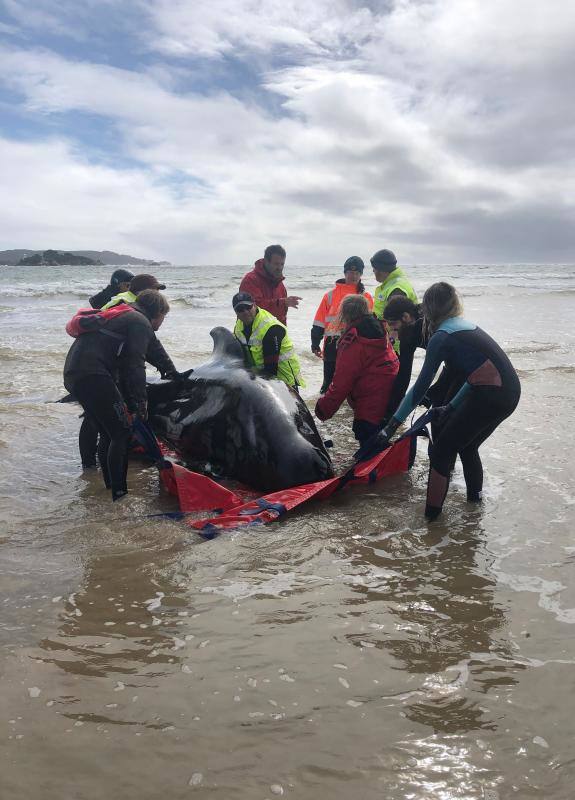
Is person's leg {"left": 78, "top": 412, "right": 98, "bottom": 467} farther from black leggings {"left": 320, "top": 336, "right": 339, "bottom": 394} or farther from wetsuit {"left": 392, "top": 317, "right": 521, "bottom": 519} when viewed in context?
black leggings {"left": 320, "top": 336, "right": 339, "bottom": 394}

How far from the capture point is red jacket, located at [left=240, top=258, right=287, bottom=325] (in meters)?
7.98

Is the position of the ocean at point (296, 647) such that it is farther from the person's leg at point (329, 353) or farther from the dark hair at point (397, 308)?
the person's leg at point (329, 353)

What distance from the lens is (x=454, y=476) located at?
5.71 m

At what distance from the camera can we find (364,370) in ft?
19.1

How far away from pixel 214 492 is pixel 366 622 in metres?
1.98

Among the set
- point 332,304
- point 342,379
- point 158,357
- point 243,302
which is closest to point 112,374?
point 158,357

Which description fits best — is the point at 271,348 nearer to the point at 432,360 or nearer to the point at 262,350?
the point at 262,350

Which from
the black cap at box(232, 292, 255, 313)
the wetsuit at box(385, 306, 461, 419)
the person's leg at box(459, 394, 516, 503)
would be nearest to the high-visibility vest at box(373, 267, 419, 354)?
the wetsuit at box(385, 306, 461, 419)

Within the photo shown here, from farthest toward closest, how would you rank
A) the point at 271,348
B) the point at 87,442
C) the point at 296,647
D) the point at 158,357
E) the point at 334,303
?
1. the point at 334,303
2. the point at 271,348
3. the point at 158,357
4. the point at 87,442
5. the point at 296,647

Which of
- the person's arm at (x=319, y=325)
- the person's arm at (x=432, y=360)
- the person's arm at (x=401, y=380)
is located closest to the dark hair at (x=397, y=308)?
the person's arm at (x=401, y=380)

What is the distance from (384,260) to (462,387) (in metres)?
2.99

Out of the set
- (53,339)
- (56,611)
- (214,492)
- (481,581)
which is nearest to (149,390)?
(214,492)

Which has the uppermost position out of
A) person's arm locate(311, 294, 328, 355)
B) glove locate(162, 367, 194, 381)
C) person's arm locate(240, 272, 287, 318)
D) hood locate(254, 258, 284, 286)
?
hood locate(254, 258, 284, 286)

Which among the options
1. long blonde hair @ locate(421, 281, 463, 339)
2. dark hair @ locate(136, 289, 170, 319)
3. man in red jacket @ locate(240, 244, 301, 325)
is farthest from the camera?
man in red jacket @ locate(240, 244, 301, 325)
